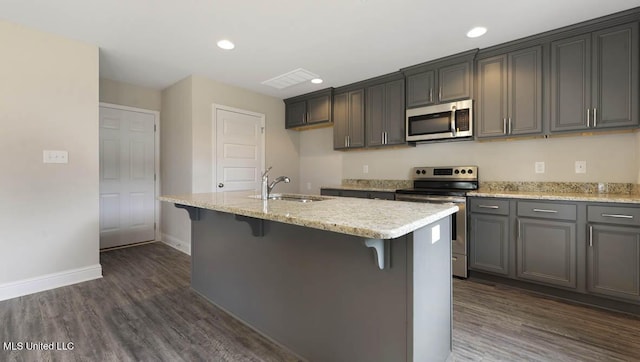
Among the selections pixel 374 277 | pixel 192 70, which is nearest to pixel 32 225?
pixel 192 70

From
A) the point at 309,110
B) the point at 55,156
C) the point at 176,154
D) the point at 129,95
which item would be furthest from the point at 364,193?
the point at 129,95

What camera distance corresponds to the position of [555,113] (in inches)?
105

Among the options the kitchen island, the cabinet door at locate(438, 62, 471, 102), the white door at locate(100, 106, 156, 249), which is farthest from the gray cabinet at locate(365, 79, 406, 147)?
the white door at locate(100, 106, 156, 249)

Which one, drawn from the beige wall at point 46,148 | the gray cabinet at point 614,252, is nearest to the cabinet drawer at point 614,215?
the gray cabinet at point 614,252

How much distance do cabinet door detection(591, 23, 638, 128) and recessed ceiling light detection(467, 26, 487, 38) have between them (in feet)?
2.92

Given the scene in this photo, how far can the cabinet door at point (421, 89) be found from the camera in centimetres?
337

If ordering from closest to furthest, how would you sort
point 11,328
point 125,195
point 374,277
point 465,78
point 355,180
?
point 374,277 → point 11,328 → point 465,78 → point 125,195 → point 355,180

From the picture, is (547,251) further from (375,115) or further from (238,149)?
(238,149)

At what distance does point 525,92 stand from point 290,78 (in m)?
2.67

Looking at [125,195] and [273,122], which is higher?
[273,122]

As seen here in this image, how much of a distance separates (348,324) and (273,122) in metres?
3.81

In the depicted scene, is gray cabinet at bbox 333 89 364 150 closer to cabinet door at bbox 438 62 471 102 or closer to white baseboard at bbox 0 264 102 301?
cabinet door at bbox 438 62 471 102

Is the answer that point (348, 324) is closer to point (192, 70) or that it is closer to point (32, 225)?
point (32, 225)

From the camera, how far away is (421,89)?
3459mm
